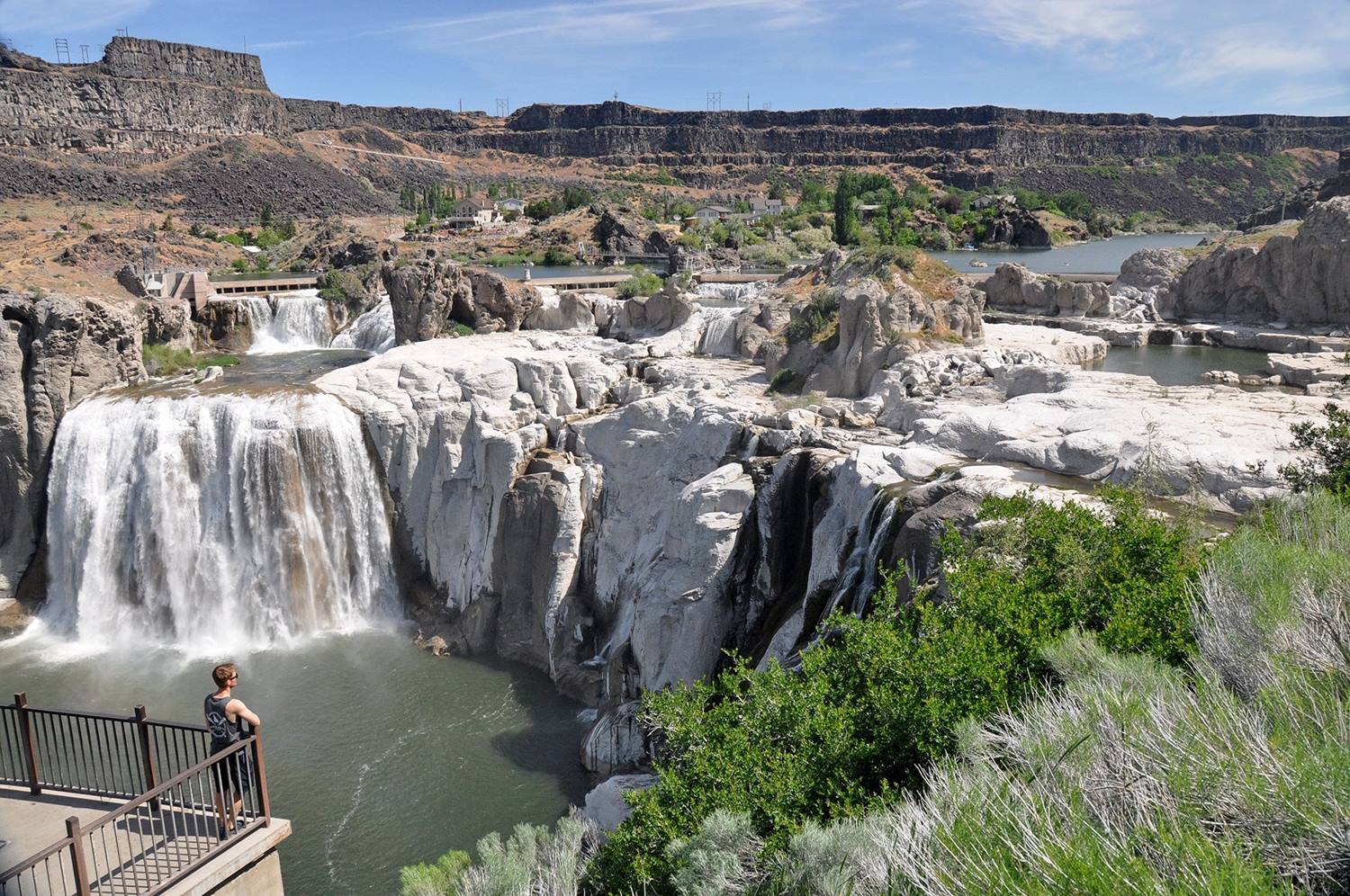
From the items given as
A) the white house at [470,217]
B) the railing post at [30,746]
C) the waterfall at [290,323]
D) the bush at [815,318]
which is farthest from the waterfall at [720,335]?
the white house at [470,217]

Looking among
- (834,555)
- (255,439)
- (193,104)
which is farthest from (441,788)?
(193,104)

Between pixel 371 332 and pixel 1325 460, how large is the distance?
27.6m

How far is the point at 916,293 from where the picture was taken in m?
22.0

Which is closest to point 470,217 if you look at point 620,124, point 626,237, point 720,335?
point 626,237

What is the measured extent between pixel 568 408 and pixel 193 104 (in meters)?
127

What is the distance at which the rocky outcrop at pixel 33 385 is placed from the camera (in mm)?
21500

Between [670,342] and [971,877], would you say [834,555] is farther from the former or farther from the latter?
[670,342]

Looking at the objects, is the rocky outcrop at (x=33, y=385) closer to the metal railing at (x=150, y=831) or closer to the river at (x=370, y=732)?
the river at (x=370, y=732)

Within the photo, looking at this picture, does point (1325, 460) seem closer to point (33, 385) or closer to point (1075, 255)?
point (33, 385)

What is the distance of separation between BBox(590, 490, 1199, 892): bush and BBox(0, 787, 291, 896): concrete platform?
2.76 meters

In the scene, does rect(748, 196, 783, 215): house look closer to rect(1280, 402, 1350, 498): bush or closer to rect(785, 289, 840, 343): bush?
rect(785, 289, 840, 343): bush

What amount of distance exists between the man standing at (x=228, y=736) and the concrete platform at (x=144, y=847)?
0.50 feet

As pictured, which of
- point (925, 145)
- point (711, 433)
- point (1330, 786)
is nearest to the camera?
point (1330, 786)

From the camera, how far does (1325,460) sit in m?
11.8
